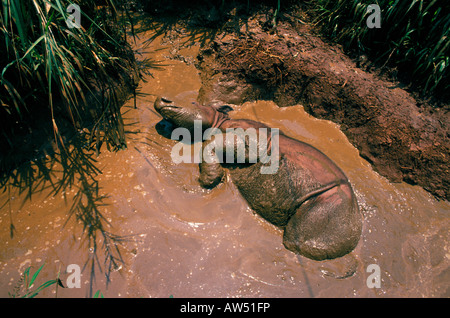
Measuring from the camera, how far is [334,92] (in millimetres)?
4402

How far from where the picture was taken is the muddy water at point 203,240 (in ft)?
9.70

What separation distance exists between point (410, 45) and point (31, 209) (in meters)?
5.90

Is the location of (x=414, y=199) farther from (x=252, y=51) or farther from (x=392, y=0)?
(x=252, y=51)

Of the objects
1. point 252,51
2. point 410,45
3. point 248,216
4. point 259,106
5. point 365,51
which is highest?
point 410,45

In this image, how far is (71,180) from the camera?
3559 mm

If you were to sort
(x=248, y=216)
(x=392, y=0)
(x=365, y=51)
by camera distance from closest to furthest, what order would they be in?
(x=248, y=216), (x=392, y=0), (x=365, y=51)

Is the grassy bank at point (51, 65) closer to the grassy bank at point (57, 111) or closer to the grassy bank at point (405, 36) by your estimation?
the grassy bank at point (57, 111)

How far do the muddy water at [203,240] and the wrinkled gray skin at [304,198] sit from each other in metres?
0.15

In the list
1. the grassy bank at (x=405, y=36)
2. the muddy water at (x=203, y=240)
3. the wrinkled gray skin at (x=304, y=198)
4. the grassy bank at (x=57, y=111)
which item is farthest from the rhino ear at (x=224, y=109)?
the grassy bank at (x=405, y=36)

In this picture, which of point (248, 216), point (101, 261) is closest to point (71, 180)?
point (101, 261)

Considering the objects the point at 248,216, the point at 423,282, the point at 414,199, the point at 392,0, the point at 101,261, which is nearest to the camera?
the point at 101,261

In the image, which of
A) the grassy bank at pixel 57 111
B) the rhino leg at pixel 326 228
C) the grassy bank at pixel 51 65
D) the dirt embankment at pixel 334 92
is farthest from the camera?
the dirt embankment at pixel 334 92

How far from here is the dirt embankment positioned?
12.9ft

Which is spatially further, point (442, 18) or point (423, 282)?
point (442, 18)
